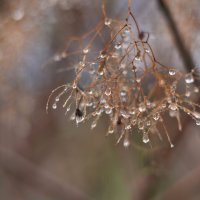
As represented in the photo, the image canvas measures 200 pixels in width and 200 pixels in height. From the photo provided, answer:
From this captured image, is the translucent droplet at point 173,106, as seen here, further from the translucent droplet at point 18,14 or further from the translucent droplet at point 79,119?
the translucent droplet at point 18,14

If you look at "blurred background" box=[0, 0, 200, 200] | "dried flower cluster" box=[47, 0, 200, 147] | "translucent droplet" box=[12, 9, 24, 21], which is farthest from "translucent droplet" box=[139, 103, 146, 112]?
"translucent droplet" box=[12, 9, 24, 21]

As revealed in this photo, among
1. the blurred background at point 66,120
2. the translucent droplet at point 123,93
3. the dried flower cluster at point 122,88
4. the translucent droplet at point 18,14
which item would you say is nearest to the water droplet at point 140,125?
the dried flower cluster at point 122,88

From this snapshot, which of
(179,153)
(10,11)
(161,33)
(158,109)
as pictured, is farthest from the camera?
(179,153)

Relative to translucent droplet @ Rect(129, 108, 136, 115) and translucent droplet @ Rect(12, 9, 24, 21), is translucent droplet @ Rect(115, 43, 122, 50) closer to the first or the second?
translucent droplet @ Rect(129, 108, 136, 115)

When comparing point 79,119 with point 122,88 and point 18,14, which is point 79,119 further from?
point 18,14

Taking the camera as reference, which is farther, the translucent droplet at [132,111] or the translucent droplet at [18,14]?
the translucent droplet at [18,14]

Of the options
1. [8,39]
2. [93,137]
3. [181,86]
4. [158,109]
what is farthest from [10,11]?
[93,137]

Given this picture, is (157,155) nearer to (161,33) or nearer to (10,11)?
(161,33)

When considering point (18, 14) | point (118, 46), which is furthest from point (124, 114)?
point (18, 14)
